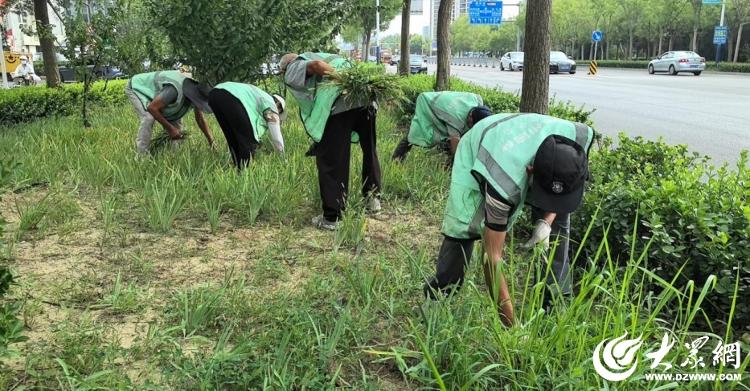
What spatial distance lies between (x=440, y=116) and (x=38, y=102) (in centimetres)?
726

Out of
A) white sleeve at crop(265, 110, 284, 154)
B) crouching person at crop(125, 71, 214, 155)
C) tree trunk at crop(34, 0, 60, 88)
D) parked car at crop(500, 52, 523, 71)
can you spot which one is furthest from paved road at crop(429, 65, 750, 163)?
parked car at crop(500, 52, 523, 71)

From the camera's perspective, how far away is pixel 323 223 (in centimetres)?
401

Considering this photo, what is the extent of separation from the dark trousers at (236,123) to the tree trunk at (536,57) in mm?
2314

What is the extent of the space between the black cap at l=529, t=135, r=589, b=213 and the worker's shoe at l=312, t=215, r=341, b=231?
6.42 ft

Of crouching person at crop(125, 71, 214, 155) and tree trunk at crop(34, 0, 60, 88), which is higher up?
tree trunk at crop(34, 0, 60, 88)

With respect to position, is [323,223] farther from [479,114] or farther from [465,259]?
[465,259]

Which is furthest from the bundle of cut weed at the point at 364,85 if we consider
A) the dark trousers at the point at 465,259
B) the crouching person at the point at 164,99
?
the crouching person at the point at 164,99

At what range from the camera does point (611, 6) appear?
45.0m

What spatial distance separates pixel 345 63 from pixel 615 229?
2.11m

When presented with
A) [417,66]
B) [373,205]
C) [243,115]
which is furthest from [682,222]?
[417,66]

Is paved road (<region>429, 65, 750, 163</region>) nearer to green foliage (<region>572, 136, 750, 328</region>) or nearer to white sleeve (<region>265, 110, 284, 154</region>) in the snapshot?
green foliage (<region>572, 136, 750, 328</region>)

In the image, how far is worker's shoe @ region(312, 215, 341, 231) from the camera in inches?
155

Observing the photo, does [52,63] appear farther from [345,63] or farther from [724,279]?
[724,279]

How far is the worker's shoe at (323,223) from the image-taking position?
394 cm
